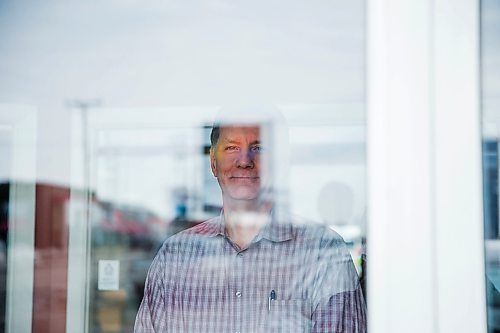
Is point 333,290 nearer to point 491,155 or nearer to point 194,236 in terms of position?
point 194,236

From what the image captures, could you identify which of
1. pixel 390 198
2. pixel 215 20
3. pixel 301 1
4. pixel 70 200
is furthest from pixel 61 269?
pixel 390 198

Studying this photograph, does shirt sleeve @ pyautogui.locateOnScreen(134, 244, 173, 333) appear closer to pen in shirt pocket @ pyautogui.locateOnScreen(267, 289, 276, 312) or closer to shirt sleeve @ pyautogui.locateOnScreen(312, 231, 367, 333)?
pen in shirt pocket @ pyautogui.locateOnScreen(267, 289, 276, 312)

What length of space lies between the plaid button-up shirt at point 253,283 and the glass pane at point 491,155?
79 centimetres

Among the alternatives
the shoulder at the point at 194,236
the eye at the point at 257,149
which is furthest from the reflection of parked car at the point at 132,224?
the eye at the point at 257,149

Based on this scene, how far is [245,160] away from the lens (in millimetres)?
2244

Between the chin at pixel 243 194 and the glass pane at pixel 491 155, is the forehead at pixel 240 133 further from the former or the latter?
A: the glass pane at pixel 491 155

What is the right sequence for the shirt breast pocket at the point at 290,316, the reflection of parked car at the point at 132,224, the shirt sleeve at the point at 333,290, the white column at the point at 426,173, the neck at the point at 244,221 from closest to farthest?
the white column at the point at 426,173 → the shirt sleeve at the point at 333,290 → the shirt breast pocket at the point at 290,316 → the neck at the point at 244,221 → the reflection of parked car at the point at 132,224

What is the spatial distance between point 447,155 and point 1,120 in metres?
1.89

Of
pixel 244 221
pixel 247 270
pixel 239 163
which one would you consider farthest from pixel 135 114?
pixel 247 270

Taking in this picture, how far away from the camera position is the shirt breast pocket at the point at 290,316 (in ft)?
5.69

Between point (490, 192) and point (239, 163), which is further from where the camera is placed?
point (239, 163)

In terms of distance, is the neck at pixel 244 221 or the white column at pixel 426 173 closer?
the white column at pixel 426 173

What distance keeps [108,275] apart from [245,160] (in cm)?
100

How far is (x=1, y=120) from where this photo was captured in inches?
92.6
